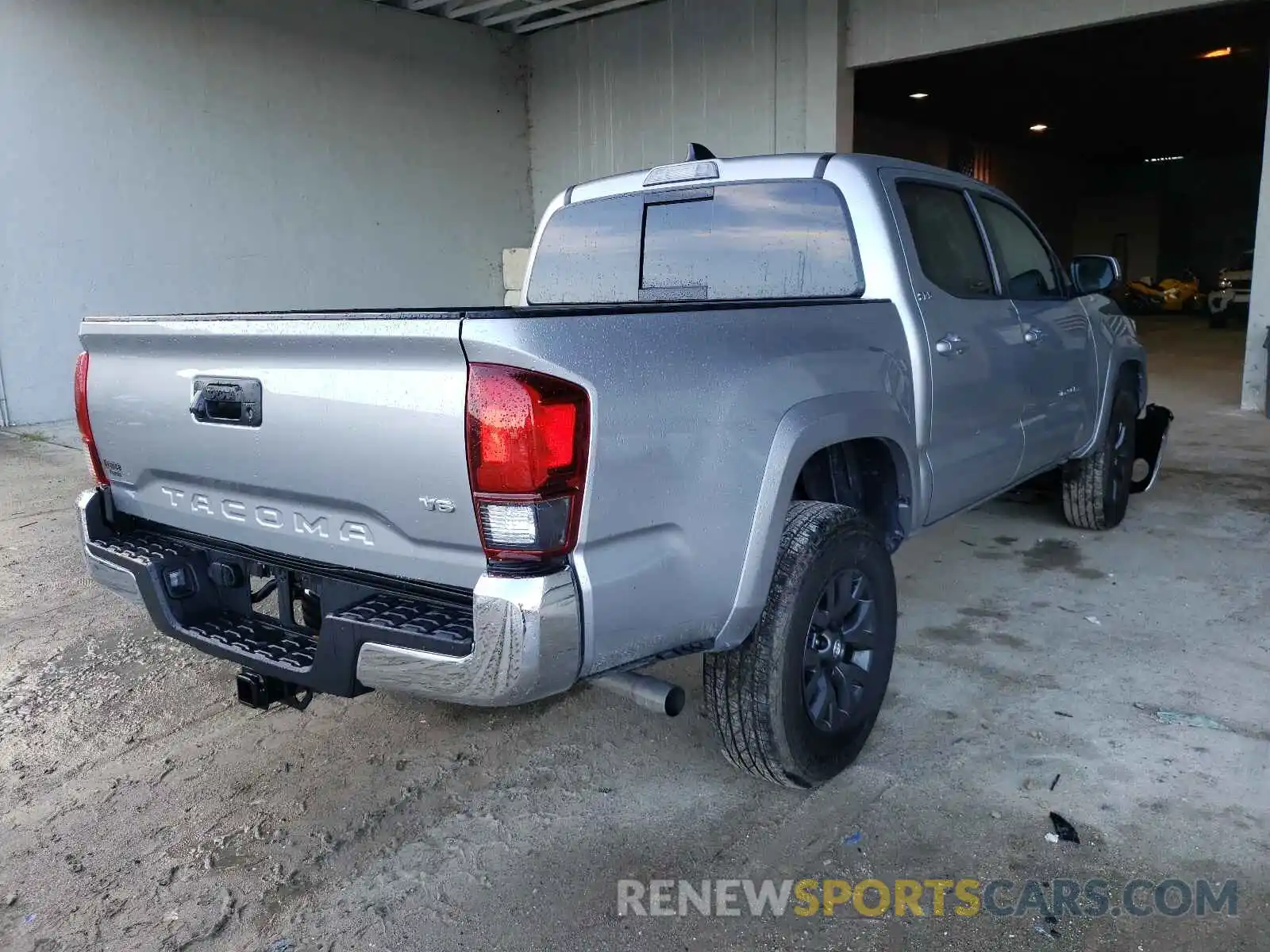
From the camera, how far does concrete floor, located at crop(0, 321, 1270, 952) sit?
91.3 inches

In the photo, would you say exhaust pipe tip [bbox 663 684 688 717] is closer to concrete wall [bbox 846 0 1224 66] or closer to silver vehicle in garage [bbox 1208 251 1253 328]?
concrete wall [bbox 846 0 1224 66]

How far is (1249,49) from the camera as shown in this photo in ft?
49.4

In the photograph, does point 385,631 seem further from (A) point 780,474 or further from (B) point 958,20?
(B) point 958,20

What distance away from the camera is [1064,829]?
8.57ft

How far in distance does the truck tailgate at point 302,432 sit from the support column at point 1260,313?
32.0ft

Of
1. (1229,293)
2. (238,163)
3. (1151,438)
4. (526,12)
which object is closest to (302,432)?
(1151,438)

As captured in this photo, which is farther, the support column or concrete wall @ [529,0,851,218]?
concrete wall @ [529,0,851,218]

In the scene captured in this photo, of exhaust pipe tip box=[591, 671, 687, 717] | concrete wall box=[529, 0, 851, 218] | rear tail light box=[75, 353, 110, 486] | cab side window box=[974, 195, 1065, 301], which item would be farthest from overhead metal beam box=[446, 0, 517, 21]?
exhaust pipe tip box=[591, 671, 687, 717]

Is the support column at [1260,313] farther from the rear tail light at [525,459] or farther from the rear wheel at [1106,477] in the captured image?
the rear tail light at [525,459]

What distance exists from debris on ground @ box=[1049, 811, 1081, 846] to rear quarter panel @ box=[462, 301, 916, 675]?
3.46ft

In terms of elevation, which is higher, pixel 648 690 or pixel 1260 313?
pixel 1260 313

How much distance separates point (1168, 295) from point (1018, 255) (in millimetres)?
23914

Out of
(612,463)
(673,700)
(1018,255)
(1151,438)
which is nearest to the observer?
(612,463)

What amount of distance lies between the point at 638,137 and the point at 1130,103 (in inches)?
468
